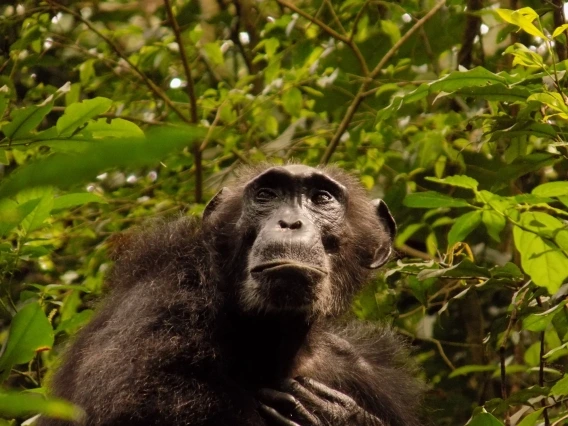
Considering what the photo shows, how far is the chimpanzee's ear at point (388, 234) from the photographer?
14.5 feet

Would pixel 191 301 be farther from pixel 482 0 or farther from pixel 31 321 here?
pixel 482 0

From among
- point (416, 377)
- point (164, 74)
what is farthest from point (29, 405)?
point (164, 74)

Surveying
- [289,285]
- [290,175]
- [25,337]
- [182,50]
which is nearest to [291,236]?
[289,285]

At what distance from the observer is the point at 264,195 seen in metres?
4.00

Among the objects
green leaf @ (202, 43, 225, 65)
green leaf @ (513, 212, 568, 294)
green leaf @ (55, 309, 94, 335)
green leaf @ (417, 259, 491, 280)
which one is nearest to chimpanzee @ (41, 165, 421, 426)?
green leaf @ (55, 309, 94, 335)

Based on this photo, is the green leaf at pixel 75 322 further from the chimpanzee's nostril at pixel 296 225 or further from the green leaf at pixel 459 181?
the green leaf at pixel 459 181

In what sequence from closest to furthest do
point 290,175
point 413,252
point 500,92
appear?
point 500,92
point 290,175
point 413,252

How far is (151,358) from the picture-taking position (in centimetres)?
324

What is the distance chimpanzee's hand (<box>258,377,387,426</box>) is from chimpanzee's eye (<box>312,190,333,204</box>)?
875mm

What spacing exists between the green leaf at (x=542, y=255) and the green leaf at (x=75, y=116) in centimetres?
168

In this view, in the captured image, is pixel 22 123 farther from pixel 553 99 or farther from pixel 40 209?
pixel 553 99

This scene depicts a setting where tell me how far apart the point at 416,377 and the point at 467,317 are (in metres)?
1.48

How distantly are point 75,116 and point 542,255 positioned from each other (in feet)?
5.96

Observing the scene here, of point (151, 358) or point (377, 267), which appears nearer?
point (151, 358)
